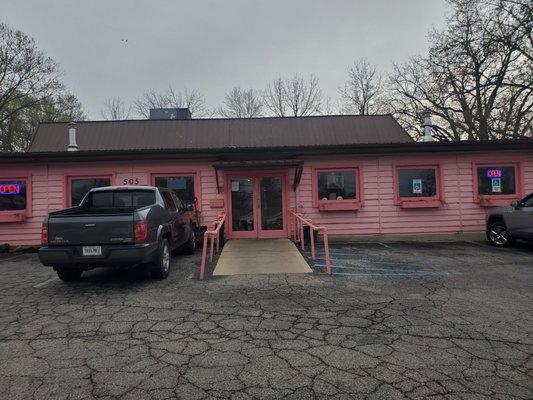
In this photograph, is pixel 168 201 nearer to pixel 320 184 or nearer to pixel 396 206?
pixel 320 184

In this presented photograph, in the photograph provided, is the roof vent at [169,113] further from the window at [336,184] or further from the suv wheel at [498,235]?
the suv wheel at [498,235]

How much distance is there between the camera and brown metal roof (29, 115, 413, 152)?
648 inches

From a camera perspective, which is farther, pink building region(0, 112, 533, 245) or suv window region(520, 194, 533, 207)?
pink building region(0, 112, 533, 245)

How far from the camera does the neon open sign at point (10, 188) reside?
487 inches

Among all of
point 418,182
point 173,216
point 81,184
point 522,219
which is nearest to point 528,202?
point 522,219

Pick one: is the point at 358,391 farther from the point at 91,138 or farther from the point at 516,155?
the point at 91,138

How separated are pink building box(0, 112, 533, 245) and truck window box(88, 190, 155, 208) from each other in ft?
13.6

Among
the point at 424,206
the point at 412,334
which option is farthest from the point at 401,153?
the point at 412,334

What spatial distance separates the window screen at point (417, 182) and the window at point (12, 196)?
11970 millimetres

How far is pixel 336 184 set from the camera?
12.8 meters

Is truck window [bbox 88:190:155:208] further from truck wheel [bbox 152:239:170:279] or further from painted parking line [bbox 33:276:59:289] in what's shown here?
painted parking line [bbox 33:276:59:289]

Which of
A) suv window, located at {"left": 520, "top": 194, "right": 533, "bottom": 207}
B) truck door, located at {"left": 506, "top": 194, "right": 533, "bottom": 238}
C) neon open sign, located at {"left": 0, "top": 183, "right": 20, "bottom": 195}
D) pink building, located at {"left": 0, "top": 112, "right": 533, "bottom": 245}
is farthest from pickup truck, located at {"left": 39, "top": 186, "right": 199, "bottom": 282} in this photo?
suv window, located at {"left": 520, "top": 194, "right": 533, "bottom": 207}

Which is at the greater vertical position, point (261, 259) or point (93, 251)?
point (93, 251)

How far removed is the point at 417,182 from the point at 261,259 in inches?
261
